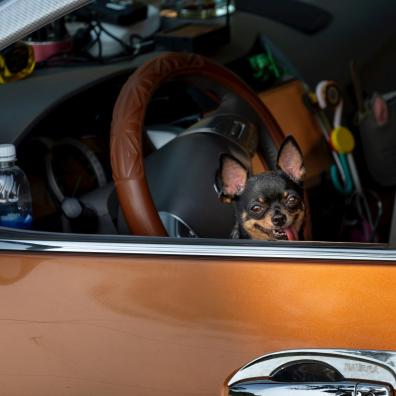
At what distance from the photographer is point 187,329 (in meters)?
2.05

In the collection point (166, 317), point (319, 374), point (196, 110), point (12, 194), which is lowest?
point (319, 374)

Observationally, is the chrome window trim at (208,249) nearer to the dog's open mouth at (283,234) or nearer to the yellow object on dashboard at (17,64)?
the dog's open mouth at (283,234)

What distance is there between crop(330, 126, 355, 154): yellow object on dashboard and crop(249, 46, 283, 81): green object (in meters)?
0.31

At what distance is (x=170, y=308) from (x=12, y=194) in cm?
58

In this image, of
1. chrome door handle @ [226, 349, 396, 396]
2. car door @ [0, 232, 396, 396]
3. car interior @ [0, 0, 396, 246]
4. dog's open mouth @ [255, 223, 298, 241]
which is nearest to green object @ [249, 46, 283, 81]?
car interior @ [0, 0, 396, 246]

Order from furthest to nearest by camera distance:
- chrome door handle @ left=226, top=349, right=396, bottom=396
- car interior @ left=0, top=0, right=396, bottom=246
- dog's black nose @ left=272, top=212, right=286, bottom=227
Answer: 1. car interior @ left=0, top=0, right=396, bottom=246
2. dog's black nose @ left=272, top=212, right=286, bottom=227
3. chrome door handle @ left=226, top=349, right=396, bottom=396

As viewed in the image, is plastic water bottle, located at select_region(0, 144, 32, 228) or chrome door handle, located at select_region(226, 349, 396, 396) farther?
plastic water bottle, located at select_region(0, 144, 32, 228)

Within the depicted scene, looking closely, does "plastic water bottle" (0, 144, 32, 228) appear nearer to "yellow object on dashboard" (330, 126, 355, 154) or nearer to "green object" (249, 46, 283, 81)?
"green object" (249, 46, 283, 81)

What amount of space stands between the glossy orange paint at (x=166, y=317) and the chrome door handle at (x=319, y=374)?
0.06 feet

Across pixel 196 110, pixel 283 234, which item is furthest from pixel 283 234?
pixel 196 110

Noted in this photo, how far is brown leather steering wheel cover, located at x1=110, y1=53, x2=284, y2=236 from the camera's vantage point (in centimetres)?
241

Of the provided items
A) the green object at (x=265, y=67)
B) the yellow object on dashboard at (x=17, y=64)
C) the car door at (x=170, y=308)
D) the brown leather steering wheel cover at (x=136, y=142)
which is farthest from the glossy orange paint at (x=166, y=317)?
the green object at (x=265, y=67)

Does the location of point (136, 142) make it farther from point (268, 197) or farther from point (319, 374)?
point (319, 374)

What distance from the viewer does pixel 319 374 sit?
79.3 inches
